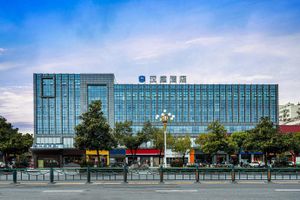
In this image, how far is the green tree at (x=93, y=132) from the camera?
156ft

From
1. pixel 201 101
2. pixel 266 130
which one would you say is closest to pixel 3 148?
pixel 266 130

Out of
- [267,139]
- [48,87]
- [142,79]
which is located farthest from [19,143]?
[142,79]

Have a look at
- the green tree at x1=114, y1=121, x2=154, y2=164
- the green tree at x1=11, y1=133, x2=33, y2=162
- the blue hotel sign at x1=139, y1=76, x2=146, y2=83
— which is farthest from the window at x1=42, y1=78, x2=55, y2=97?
the green tree at x1=114, y1=121, x2=154, y2=164

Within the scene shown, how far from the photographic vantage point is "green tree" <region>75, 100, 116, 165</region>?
47.4 m

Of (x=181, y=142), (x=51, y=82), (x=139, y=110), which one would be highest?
(x=51, y=82)

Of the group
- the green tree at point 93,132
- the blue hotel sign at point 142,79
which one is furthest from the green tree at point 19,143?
the blue hotel sign at point 142,79

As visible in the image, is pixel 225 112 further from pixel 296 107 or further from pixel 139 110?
pixel 296 107

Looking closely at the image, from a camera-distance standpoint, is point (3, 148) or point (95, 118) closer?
point (95, 118)

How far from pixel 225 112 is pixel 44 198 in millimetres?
85705

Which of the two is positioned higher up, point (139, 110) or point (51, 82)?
point (51, 82)

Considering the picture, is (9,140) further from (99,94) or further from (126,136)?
(99,94)

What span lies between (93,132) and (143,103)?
5238cm

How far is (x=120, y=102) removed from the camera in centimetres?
9925

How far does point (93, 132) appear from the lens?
47.8 metres
